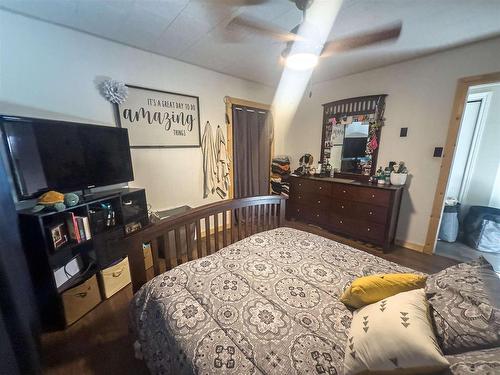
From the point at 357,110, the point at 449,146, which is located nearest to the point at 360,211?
the point at 449,146

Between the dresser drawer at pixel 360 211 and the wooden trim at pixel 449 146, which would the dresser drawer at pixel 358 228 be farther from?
the wooden trim at pixel 449 146

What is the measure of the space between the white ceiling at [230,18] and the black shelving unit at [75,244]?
1460 millimetres

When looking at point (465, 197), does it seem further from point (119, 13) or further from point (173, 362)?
point (119, 13)

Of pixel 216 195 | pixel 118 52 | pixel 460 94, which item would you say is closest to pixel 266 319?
pixel 216 195

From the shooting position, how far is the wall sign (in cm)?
219

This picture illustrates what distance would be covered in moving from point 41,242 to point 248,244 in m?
1.44

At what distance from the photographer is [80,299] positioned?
1.58m

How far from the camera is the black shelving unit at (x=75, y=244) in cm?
138

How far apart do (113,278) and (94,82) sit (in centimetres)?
188

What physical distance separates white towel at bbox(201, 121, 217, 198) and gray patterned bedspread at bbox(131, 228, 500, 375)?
5.33 ft

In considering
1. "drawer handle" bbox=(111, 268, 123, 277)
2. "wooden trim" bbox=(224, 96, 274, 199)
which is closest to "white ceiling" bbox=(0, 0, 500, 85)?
"wooden trim" bbox=(224, 96, 274, 199)

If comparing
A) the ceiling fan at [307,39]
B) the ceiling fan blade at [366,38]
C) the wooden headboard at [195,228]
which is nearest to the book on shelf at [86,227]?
the wooden headboard at [195,228]

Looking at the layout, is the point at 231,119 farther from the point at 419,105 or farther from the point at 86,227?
the point at 419,105

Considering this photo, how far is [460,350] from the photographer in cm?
65
